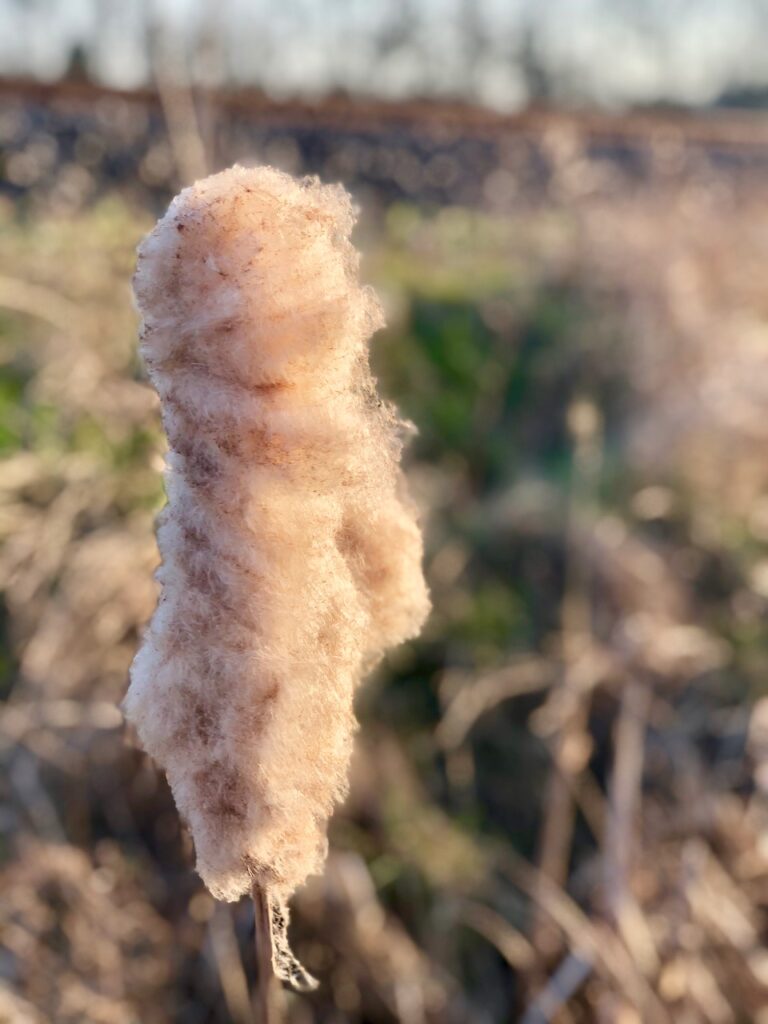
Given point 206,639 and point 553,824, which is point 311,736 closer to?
point 206,639

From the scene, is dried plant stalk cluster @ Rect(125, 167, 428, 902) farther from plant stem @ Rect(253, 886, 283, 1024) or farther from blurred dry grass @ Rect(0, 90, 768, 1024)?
blurred dry grass @ Rect(0, 90, 768, 1024)

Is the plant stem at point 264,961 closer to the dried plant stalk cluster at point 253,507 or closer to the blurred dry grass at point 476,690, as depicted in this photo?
the dried plant stalk cluster at point 253,507

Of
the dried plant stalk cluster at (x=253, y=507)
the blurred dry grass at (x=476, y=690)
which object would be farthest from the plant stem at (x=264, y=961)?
the blurred dry grass at (x=476, y=690)

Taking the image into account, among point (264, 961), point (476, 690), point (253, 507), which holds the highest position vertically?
point (253, 507)

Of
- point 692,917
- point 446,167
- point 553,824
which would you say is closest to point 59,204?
point 446,167

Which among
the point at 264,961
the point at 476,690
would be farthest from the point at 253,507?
the point at 476,690

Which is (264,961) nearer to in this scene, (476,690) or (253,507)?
(253,507)
